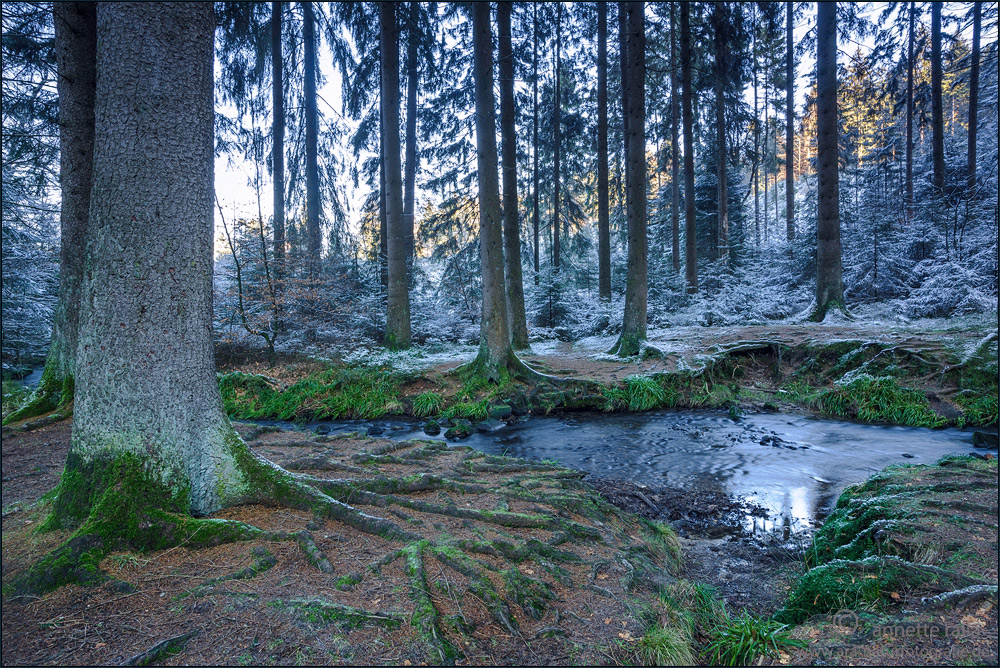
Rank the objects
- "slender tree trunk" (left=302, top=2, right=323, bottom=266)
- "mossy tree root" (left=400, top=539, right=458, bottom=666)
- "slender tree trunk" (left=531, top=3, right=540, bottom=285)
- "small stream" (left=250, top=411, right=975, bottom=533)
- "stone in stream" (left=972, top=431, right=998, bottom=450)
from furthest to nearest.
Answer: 1. "slender tree trunk" (left=302, top=2, right=323, bottom=266)
2. "slender tree trunk" (left=531, top=3, right=540, bottom=285)
3. "stone in stream" (left=972, top=431, right=998, bottom=450)
4. "small stream" (left=250, top=411, right=975, bottom=533)
5. "mossy tree root" (left=400, top=539, right=458, bottom=666)

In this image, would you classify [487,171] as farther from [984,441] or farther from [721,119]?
[721,119]

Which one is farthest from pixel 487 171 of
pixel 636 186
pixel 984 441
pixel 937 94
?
pixel 937 94

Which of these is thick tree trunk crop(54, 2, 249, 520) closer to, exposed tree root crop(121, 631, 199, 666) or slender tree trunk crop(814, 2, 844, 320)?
exposed tree root crop(121, 631, 199, 666)

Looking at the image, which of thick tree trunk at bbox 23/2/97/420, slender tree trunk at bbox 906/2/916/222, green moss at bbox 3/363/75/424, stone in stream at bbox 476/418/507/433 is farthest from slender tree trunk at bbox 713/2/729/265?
green moss at bbox 3/363/75/424

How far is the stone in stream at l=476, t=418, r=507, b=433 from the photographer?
922cm

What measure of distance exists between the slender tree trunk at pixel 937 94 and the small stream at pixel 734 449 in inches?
577

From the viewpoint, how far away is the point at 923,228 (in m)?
14.5

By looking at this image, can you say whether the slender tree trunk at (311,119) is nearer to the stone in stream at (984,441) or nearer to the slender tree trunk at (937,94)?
the stone in stream at (984,441)

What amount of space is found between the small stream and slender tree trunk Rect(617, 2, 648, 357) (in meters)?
3.04

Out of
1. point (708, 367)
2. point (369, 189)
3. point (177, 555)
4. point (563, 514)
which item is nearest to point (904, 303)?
point (708, 367)

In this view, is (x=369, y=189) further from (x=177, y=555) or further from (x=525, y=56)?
(x=177, y=555)

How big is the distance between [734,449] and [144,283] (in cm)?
843

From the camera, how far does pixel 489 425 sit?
934 centimetres

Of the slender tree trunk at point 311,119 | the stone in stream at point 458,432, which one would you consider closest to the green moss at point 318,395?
the stone in stream at point 458,432
